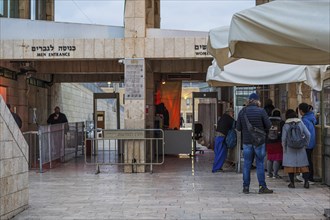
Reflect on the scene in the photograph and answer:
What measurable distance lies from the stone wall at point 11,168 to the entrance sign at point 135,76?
4.65 meters

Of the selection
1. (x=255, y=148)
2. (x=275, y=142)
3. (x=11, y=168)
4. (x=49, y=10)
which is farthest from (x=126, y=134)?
(x=49, y=10)

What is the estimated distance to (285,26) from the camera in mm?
4559

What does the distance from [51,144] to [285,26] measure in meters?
9.55

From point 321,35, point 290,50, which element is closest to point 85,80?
point 290,50

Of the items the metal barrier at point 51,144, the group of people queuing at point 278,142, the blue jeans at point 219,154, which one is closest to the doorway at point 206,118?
the metal barrier at point 51,144

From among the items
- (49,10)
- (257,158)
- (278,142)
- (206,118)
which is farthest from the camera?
(206,118)

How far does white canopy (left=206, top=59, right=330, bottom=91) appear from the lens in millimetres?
9086

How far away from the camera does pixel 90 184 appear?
9.57 m

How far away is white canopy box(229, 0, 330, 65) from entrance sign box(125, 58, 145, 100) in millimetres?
5989

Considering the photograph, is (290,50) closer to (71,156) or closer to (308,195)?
(308,195)

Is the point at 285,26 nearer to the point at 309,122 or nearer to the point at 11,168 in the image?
the point at 11,168

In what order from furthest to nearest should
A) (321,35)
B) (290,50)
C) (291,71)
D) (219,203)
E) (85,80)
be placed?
(85,80), (291,71), (219,203), (290,50), (321,35)

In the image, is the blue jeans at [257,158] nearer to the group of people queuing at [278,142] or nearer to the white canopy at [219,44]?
the group of people queuing at [278,142]

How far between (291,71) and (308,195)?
8.59 feet
